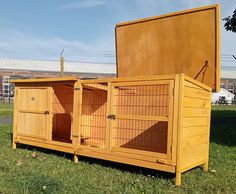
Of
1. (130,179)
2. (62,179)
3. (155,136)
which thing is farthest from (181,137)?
(62,179)

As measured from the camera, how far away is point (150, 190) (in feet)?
10.3

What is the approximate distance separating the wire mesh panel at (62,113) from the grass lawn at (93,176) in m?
0.53

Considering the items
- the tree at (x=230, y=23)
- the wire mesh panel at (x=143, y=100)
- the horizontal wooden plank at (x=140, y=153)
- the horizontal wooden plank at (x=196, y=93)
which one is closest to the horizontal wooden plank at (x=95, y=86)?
the wire mesh panel at (x=143, y=100)

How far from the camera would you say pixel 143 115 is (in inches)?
168

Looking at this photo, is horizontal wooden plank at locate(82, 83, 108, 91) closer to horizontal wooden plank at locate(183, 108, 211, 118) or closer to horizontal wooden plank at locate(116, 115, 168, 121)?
horizontal wooden plank at locate(116, 115, 168, 121)

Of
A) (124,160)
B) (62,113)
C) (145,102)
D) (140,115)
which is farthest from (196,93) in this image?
(62,113)

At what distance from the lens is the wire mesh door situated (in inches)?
157

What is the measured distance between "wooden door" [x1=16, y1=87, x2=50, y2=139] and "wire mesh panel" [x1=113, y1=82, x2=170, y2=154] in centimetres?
129

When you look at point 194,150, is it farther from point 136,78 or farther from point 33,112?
point 33,112

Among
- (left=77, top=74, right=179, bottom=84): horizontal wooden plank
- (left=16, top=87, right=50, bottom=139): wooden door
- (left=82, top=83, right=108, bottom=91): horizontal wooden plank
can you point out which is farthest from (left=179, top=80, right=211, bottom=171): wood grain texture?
(left=16, top=87, right=50, bottom=139): wooden door

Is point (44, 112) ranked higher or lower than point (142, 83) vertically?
lower

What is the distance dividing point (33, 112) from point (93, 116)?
1.03 m

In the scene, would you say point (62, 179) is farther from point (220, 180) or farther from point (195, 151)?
point (220, 180)

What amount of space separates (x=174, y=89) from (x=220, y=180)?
4.17ft
